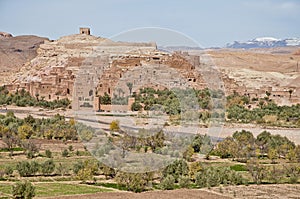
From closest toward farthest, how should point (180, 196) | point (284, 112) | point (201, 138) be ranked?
point (180, 196) < point (201, 138) < point (284, 112)

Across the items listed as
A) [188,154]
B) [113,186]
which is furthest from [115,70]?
[113,186]

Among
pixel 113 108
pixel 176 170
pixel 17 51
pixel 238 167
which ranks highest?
pixel 17 51

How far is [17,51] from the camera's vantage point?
90.8 m

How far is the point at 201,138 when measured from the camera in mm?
24984

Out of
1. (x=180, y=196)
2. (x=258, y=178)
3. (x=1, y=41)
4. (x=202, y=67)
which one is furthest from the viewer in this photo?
(x=1, y=41)

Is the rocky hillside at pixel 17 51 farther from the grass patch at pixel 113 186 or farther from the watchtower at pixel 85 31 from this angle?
the grass patch at pixel 113 186

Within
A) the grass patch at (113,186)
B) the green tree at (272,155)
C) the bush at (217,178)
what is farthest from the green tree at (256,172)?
the grass patch at (113,186)

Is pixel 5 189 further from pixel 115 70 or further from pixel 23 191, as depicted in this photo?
pixel 115 70

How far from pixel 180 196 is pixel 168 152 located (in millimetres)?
7679

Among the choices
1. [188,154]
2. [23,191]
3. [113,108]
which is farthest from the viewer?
[113,108]

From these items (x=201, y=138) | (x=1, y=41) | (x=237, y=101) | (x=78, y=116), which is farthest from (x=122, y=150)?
(x=1, y=41)

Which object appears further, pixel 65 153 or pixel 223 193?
pixel 65 153

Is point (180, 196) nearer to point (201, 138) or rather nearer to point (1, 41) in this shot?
point (201, 138)

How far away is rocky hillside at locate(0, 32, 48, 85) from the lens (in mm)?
79325
